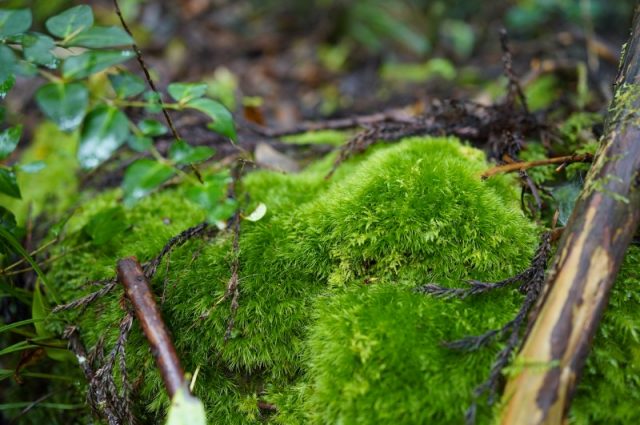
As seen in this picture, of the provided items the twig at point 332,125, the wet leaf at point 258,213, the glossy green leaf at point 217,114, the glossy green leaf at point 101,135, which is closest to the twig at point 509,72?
the twig at point 332,125

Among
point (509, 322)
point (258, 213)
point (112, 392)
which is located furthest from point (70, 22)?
point (509, 322)

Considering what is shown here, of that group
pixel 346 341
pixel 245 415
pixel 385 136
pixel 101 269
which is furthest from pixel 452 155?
pixel 101 269

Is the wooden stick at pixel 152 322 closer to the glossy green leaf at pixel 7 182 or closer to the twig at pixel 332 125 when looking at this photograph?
the glossy green leaf at pixel 7 182

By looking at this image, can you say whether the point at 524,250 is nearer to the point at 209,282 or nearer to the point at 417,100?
the point at 209,282

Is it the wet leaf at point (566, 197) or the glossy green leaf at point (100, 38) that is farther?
the wet leaf at point (566, 197)

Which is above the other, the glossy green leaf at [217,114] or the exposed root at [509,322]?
the glossy green leaf at [217,114]

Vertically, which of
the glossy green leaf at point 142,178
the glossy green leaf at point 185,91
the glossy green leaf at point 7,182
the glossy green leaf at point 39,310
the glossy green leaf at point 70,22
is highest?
the glossy green leaf at point 70,22

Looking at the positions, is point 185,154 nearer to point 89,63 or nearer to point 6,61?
point 89,63
